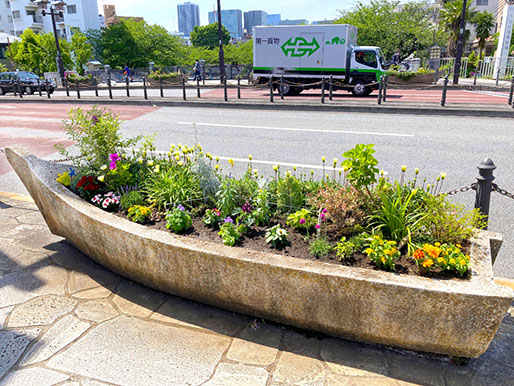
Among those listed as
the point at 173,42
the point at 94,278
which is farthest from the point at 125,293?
the point at 173,42

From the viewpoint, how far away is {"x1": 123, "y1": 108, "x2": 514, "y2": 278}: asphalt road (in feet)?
21.9

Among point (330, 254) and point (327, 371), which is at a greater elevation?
point (330, 254)

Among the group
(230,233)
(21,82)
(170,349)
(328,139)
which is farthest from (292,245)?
(21,82)

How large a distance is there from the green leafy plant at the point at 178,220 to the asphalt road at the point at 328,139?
140 cm

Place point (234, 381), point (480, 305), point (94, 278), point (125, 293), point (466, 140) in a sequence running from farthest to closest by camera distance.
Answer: point (466, 140) → point (94, 278) → point (125, 293) → point (234, 381) → point (480, 305)

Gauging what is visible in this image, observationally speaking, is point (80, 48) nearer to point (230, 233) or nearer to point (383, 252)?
point (230, 233)

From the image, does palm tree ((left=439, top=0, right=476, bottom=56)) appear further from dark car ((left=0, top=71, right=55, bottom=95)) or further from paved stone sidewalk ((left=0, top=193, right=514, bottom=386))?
paved stone sidewalk ((left=0, top=193, right=514, bottom=386))

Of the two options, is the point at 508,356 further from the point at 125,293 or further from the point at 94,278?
the point at 94,278

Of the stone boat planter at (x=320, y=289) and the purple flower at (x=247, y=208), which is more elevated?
the purple flower at (x=247, y=208)

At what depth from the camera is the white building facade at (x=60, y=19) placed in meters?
68.8

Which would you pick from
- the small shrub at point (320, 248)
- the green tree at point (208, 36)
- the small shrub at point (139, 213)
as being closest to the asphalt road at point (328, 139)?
the small shrub at point (139, 213)

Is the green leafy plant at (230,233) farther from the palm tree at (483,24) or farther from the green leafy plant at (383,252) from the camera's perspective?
the palm tree at (483,24)

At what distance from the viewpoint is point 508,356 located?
272cm

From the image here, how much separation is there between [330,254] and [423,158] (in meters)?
5.54
